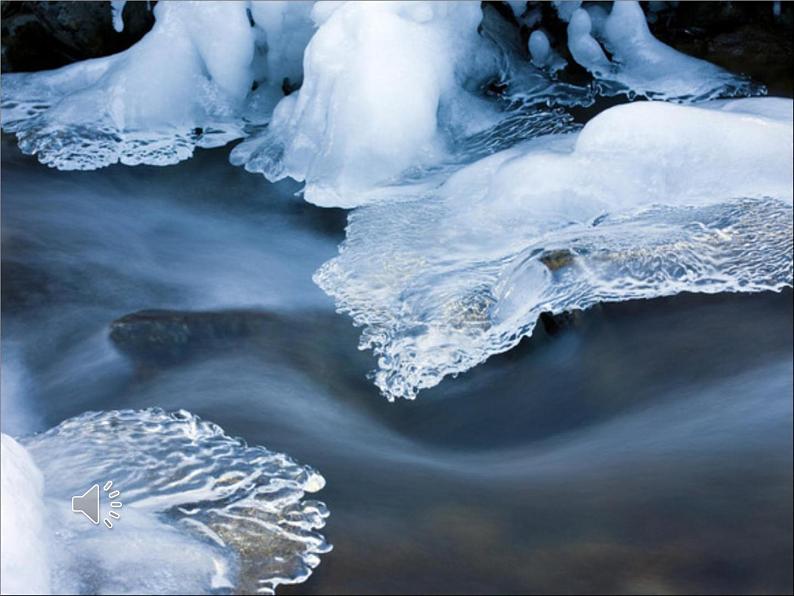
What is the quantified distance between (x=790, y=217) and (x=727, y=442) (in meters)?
1.00

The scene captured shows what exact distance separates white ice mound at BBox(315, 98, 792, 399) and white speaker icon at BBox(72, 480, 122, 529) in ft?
3.35

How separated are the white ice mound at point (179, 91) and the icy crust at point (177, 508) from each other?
2.46 metres

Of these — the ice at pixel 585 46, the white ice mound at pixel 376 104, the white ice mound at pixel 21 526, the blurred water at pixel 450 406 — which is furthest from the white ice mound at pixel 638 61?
the white ice mound at pixel 21 526

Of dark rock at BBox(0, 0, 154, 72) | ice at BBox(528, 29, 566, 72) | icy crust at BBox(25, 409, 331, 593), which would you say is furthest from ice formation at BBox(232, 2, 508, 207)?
icy crust at BBox(25, 409, 331, 593)

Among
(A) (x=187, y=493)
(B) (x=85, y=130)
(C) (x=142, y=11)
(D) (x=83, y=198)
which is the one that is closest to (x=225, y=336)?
(A) (x=187, y=493)

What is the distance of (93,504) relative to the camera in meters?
2.24

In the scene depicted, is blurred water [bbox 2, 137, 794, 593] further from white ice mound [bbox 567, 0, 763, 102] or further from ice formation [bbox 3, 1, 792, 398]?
white ice mound [bbox 567, 0, 763, 102]

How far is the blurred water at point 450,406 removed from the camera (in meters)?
2.11

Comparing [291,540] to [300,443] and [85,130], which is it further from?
[85,130]

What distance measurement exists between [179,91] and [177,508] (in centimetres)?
318

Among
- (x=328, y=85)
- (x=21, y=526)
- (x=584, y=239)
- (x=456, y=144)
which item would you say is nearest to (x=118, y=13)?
(x=328, y=85)

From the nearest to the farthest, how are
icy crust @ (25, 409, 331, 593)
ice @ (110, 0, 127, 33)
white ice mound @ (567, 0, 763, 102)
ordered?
icy crust @ (25, 409, 331, 593)
white ice mound @ (567, 0, 763, 102)
ice @ (110, 0, 127, 33)

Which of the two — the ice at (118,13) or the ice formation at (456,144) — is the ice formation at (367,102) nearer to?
the ice formation at (456,144)

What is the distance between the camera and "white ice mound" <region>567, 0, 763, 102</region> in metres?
4.68
